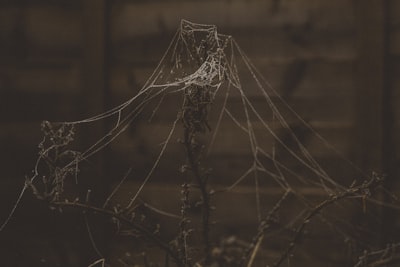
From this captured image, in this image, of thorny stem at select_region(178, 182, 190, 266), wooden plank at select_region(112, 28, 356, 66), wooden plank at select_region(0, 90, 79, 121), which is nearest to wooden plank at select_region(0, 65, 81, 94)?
wooden plank at select_region(0, 90, 79, 121)

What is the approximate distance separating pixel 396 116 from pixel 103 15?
5.33 feet

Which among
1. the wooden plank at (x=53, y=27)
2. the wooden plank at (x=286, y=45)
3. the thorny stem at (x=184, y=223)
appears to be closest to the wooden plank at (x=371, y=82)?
the wooden plank at (x=286, y=45)

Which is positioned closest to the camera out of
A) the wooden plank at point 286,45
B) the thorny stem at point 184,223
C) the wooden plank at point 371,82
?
the thorny stem at point 184,223

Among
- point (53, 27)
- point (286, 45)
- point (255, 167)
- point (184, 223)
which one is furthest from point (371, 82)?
point (53, 27)

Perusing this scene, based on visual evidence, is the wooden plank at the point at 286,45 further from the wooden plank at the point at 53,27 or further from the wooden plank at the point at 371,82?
the wooden plank at the point at 53,27

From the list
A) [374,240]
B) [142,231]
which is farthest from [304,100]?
[142,231]

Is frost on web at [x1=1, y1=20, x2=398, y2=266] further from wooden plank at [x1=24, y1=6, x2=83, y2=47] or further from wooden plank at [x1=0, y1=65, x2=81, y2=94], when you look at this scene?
wooden plank at [x1=24, y1=6, x2=83, y2=47]

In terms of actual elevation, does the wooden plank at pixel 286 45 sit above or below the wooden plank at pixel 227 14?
below

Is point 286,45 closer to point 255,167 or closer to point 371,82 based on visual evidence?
point 371,82

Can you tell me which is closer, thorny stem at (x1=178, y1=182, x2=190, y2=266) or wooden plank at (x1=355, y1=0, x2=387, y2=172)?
thorny stem at (x1=178, y1=182, x2=190, y2=266)

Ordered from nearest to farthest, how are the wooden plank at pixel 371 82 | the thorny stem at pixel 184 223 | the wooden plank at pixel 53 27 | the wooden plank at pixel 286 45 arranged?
the thorny stem at pixel 184 223
the wooden plank at pixel 371 82
the wooden plank at pixel 286 45
the wooden plank at pixel 53 27

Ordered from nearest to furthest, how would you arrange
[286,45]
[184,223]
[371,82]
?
1. [184,223]
2. [371,82]
3. [286,45]

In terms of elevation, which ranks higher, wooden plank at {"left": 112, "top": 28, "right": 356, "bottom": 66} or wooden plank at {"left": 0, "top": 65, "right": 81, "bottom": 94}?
wooden plank at {"left": 112, "top": 28, "right": 356, "bottom": 66}

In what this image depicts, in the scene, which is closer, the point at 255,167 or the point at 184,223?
the point at 184,223
